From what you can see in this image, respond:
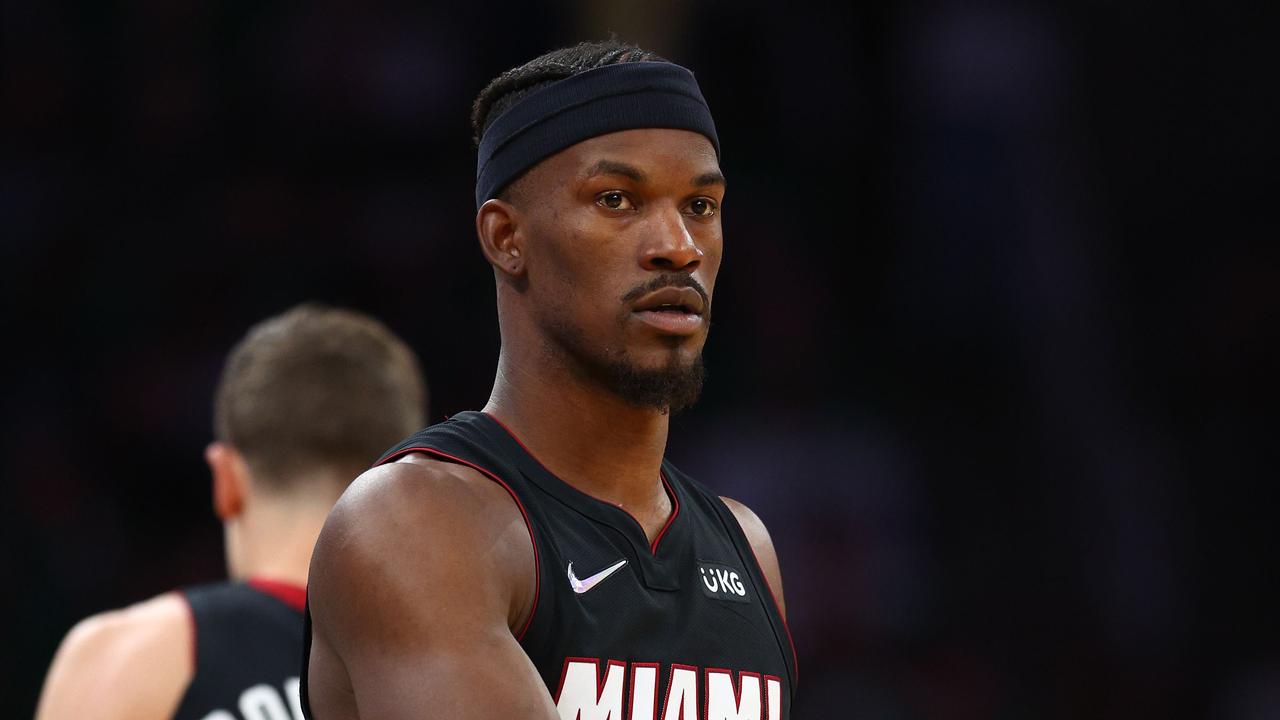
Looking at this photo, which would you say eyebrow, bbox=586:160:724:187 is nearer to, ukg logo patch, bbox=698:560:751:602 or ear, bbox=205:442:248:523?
ukg logo patch, bbox=698:560:751:602

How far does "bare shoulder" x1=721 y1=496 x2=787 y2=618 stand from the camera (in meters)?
2.96

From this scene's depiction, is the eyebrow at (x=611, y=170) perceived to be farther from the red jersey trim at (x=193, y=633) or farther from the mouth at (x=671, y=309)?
the red jersey trim at (x=193, y=633)

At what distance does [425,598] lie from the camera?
212 cm

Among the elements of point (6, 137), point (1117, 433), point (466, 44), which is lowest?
point (1117, 433)

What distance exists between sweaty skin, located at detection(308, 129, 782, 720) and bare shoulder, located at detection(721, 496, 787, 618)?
9cm

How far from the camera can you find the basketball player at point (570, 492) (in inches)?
84.0

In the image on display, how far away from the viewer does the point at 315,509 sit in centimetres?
391

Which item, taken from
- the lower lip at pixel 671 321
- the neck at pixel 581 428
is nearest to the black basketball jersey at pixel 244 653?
the neck at pixel 581 428

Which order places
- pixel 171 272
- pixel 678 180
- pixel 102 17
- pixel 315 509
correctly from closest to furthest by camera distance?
pixel 678 180, pixel 315 509, pixel 171 272, pixel 102 17

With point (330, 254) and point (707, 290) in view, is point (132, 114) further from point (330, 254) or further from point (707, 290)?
point (707, 290)

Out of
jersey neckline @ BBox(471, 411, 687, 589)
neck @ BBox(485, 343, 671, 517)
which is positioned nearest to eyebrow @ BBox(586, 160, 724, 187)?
neck @ BBox(485, 343, 671, 517)

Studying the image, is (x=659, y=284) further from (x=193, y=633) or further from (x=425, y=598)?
(x=193, y=633)

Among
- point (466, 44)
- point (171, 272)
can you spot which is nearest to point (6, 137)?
point (171, 272)

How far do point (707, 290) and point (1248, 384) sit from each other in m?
7.63
